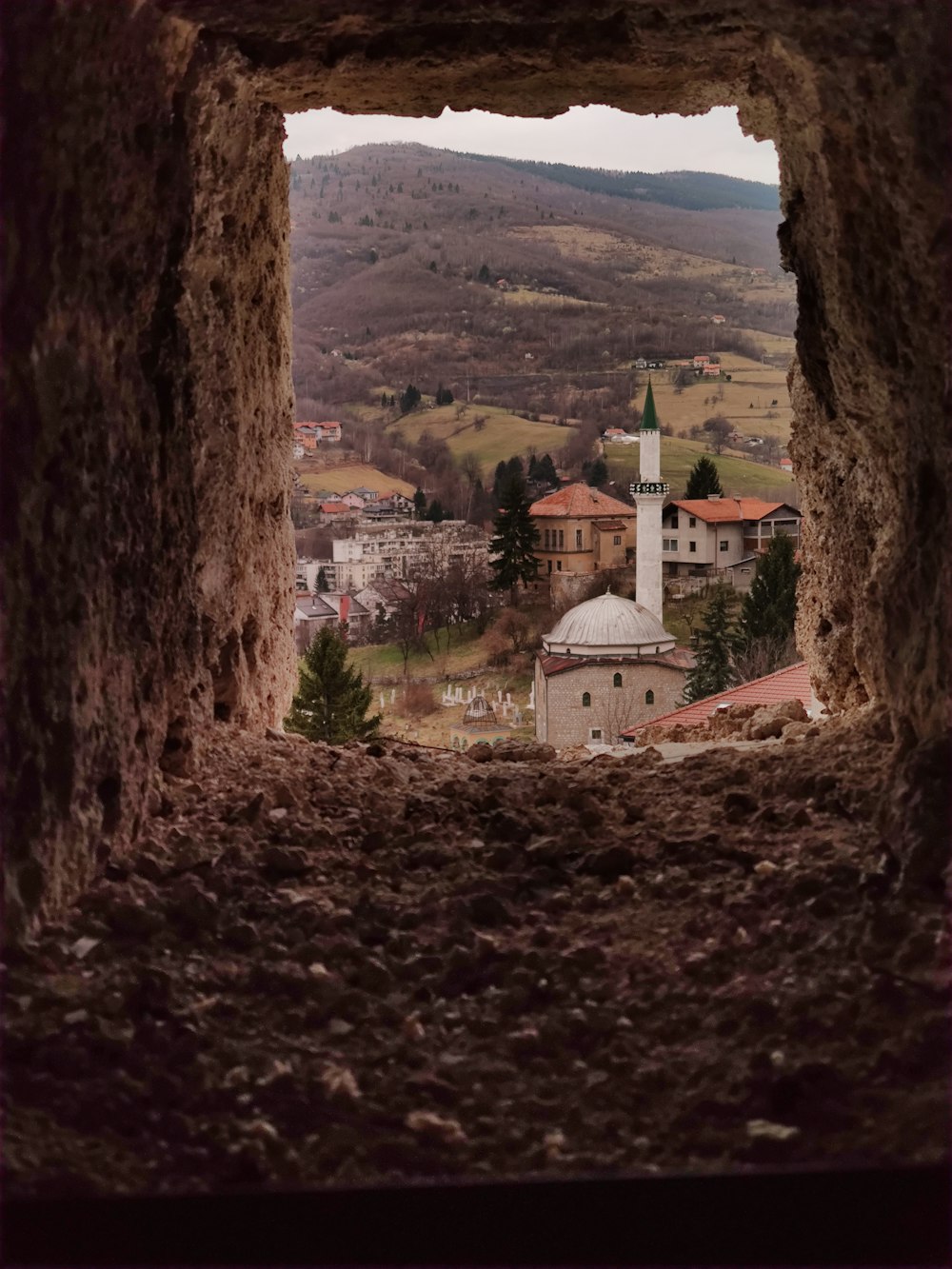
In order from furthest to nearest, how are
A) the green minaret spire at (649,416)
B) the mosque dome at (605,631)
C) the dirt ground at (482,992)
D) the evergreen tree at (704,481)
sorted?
the green minaret spire at (649,416) → the evergreen tree at (704,481) → the mosque dome at (605,631) → the dirt ground at (482,992)

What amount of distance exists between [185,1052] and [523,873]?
80 centimetres

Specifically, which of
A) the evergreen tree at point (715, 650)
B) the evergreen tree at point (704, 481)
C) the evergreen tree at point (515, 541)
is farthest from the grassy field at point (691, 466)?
the evergreen tree at point (715, 650)

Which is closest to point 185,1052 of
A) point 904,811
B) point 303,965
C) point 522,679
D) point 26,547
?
point 303,965

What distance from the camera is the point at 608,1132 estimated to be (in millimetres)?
1953

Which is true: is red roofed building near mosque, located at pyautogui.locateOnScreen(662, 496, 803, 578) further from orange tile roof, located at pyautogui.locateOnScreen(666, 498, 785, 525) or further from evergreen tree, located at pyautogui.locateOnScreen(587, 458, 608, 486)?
evergreen tree, located at pyautogui.locateOnScreen(587, 458, 608, 486)

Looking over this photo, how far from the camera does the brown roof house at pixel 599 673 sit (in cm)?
1063

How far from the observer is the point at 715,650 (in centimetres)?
1116

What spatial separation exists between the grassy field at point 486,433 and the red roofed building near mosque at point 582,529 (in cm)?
56

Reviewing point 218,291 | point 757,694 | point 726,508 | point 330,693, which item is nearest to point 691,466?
point 726,508

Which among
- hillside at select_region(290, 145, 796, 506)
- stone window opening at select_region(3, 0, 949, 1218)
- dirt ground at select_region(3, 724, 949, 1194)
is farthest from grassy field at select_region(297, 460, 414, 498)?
dirt ground at select_region(3, 724, 949, 1194)

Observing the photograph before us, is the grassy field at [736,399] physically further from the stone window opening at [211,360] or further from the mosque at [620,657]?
the stone window opening at [211,360]

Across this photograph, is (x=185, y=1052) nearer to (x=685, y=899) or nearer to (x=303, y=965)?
(x=303, y=965)

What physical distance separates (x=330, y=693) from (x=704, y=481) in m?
3.74

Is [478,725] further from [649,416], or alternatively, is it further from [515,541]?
[649,416]
